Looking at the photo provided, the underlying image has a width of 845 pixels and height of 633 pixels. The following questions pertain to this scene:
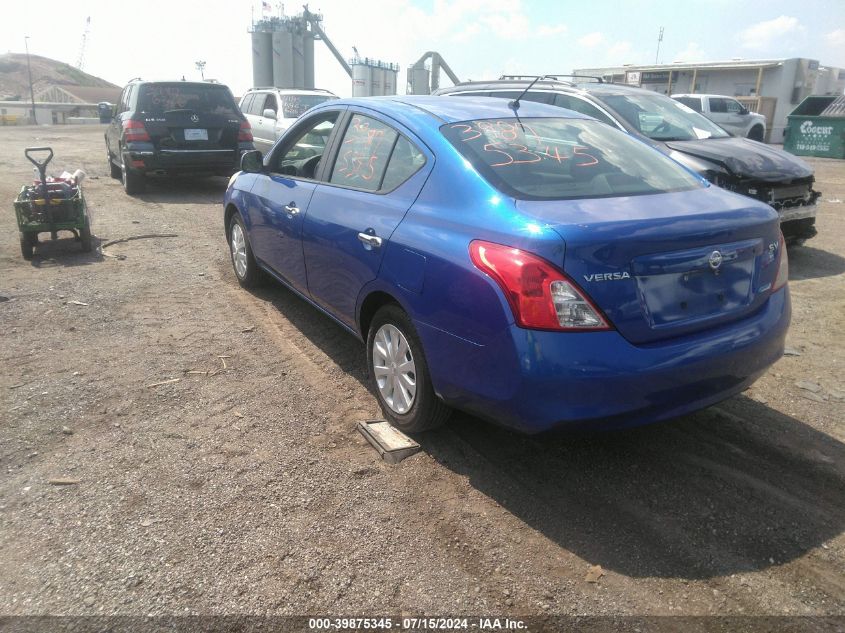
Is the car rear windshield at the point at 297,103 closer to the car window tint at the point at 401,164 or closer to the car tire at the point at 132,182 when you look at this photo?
the car tire at the point at 132,182

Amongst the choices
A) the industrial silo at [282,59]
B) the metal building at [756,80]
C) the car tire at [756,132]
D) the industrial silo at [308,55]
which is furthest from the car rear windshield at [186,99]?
the industrial silo at [308,55]

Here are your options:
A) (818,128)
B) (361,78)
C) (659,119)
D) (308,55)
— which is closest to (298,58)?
(308,55)

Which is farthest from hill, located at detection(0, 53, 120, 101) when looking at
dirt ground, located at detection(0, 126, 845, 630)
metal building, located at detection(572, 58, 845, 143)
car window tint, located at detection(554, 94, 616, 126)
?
dirt ground, located at detection(0, 126, 845, 630)

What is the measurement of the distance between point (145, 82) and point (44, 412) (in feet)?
28.3

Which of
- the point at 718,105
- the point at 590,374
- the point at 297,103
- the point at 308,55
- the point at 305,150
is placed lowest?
the point at 590,374

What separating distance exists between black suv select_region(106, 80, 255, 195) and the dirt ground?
6.52 meters

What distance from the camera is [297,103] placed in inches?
512

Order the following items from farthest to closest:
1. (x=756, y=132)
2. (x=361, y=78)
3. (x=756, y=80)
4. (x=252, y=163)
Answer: (x=361, y=78), (x=756, y=80), (x=756, y=132), (x=252, y=163)

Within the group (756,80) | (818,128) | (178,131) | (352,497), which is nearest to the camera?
(352,497)

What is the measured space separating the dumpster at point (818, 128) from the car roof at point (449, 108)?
20700 millimetres

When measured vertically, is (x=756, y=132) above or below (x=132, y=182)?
above

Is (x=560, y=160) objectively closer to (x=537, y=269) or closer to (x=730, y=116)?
(x=537, y=269)

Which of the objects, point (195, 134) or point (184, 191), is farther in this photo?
point (184, 191)

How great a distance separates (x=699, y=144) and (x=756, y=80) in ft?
82.8
